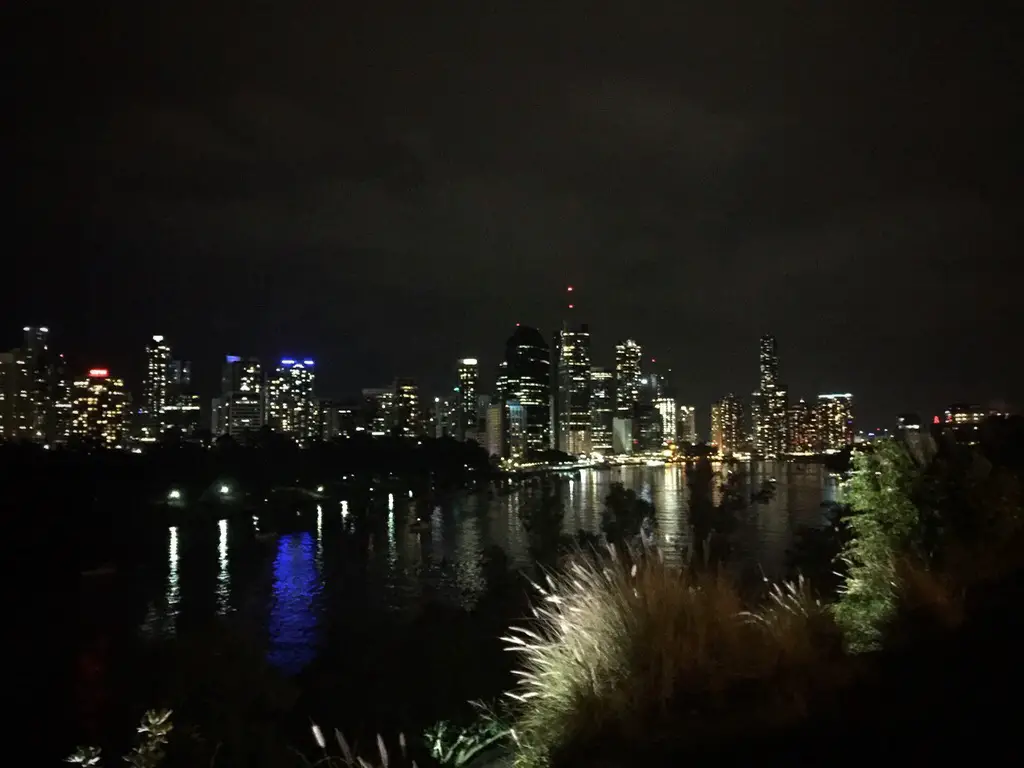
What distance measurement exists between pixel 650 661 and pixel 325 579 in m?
30.4

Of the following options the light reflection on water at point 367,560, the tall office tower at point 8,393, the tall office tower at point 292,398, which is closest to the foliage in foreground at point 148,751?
the light reflection on water at point 367,560

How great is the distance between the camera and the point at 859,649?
20.1 feet

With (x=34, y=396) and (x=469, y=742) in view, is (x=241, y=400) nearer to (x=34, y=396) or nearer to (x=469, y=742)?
(x=34, y=396)

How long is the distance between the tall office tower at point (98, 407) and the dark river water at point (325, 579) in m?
94.9

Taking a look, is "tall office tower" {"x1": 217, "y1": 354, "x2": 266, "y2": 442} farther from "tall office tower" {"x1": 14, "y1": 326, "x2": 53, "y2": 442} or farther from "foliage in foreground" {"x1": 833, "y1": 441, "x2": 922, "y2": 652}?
"foliage in foreground" {"x1": 833, "y1": 441, "x2": 922, "y2": 652}

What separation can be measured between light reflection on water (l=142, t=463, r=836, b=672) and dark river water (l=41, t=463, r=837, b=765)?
72mm

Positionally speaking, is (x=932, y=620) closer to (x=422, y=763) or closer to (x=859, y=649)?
(x=859, y=649)

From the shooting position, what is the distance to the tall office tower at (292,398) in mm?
173375

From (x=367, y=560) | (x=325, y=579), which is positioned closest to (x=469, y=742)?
(x=325, y=579)

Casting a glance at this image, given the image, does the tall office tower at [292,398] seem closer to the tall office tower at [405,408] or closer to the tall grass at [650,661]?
the tall office tower at [405,408]

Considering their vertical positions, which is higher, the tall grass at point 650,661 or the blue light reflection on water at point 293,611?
the tall grass at point 650,661

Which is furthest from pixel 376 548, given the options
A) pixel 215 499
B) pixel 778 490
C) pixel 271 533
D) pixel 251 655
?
pixel 778 490

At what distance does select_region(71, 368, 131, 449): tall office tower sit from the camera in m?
138

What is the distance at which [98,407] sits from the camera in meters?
142
